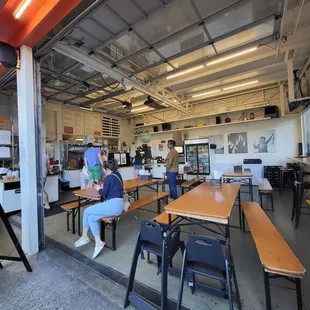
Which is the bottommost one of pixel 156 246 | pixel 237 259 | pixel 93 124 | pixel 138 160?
pixel 237 259

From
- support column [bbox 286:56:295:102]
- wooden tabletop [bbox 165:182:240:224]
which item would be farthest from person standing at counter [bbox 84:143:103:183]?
support column [bbox 286:56:295:102]

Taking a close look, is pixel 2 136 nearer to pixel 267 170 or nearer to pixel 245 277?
pixel 245 277

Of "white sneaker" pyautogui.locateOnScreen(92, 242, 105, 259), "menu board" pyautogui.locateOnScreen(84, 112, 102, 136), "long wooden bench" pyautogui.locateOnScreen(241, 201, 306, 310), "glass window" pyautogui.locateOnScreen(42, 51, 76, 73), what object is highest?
"glass window" pyautogui.locateOnScreen(42, 51, 76, 73)

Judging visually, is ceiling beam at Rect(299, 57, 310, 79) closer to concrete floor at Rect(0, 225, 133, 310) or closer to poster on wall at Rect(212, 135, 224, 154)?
poster on wall at Rect(212, 135, 224, 154)

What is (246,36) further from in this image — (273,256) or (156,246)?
(156,246)

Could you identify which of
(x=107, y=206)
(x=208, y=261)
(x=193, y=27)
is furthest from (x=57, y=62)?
(x=208, y=261)

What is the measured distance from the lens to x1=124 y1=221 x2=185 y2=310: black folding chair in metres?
1.48

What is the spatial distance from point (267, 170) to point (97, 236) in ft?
21.5

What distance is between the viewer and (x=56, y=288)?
6.26 feet

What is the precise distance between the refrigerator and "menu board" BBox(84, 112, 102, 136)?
433cm

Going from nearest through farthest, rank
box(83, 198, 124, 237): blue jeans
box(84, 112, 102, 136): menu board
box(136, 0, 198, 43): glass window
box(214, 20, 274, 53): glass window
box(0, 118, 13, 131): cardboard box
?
box(83, 198, 124, 237): blue jeans, box(136, 0, 198, 43): glass window, box(214, 20, 274, 53): glass window, box(0, 118, 13, 131): cardboard box, box(84, 112, 102, 136): menu board

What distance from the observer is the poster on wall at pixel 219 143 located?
8422 millimetres

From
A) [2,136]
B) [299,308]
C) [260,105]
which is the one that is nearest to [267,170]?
[260,105]

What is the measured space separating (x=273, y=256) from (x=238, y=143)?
716 cm
